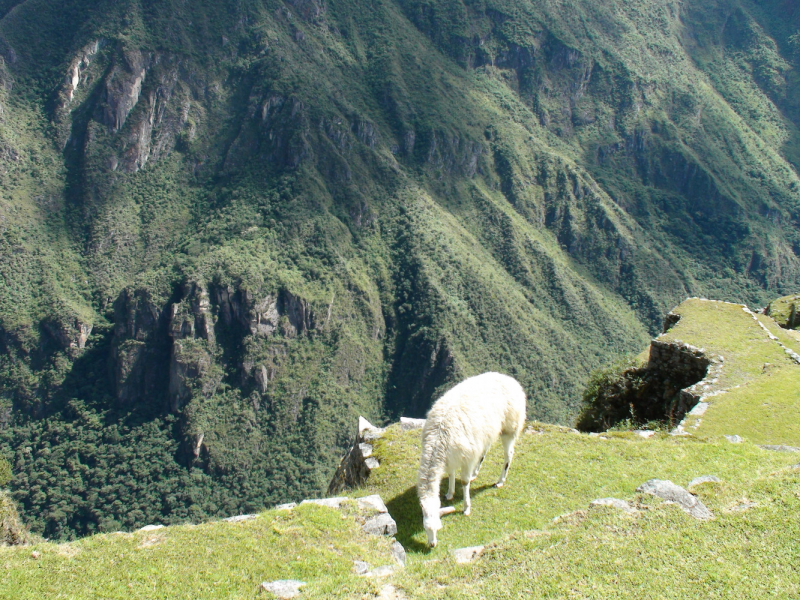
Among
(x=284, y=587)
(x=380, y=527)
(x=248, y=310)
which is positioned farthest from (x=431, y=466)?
(x=248, y=310)

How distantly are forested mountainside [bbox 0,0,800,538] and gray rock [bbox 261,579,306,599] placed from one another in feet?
204

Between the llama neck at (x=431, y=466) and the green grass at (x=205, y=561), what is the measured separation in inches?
42.2

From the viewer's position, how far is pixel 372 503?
946 centimetres

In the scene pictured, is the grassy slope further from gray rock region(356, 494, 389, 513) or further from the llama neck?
Result: the llama neck

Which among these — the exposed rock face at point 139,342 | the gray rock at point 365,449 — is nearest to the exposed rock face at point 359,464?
the gray rock at point 365,449

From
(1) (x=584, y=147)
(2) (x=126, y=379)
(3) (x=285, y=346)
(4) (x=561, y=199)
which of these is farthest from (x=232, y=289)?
(1) (x=584, y=147)

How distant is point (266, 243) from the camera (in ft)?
300

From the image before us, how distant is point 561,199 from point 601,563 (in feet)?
441

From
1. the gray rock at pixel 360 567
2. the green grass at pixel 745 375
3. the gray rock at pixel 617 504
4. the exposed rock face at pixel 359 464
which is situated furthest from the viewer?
the green grass at pixel 745 375

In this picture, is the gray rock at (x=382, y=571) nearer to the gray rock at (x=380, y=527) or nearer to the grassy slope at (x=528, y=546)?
the grassy slope at (x=528, y=546)

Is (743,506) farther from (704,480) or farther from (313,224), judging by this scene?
(313,224)

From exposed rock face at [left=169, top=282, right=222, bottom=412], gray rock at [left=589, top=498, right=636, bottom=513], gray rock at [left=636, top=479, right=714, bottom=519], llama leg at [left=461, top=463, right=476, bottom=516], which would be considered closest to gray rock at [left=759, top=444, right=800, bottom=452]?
gray rock at [left=636, top=479, right=714, bottom=519]

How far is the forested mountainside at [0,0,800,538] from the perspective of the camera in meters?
76.6

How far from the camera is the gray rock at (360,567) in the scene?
7504 mm
